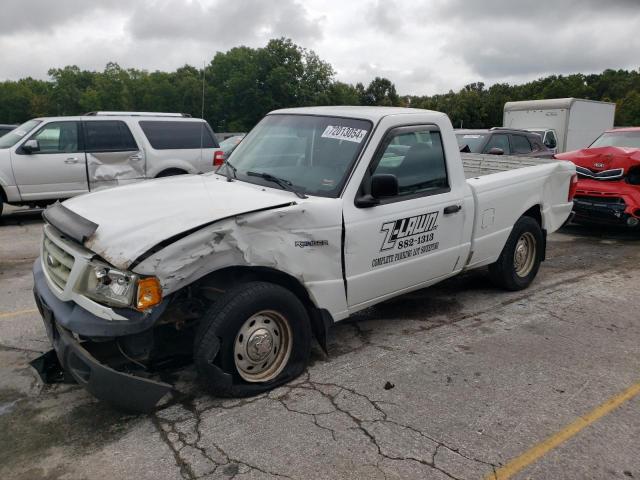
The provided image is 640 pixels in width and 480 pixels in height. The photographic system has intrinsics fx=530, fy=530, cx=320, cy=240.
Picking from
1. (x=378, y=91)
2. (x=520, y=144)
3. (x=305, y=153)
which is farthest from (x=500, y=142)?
(x=378, y=91)

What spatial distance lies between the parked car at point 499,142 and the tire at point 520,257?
5.57 meters

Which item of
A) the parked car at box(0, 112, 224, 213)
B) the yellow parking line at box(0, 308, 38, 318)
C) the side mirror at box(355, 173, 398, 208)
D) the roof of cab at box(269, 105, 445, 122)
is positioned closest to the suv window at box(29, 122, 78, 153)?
the parked car at box(0, 112, 224, 213)

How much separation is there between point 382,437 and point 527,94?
75510 mm

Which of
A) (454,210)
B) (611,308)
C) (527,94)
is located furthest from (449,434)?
(527,94)

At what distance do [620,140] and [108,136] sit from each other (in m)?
9.45

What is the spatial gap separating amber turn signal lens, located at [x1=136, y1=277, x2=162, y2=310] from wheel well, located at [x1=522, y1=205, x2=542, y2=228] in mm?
4341

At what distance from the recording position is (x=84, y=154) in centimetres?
969

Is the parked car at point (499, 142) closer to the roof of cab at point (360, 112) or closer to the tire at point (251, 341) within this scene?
the roof of cab at point (360, 112)

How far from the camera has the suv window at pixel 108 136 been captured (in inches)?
Answer: 384

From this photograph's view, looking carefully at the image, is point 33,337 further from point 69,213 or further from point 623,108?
point 623,108

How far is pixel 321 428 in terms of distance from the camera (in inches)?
126

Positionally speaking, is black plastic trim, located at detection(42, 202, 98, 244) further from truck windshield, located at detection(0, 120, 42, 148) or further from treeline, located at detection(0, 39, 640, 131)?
treeline, located at detection(0, 39, 640, 131)

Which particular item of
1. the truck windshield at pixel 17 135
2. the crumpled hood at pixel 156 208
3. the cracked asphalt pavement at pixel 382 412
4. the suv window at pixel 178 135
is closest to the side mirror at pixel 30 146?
the truck windshield at pixel 17 135

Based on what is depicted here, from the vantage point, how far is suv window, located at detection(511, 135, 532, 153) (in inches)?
480
